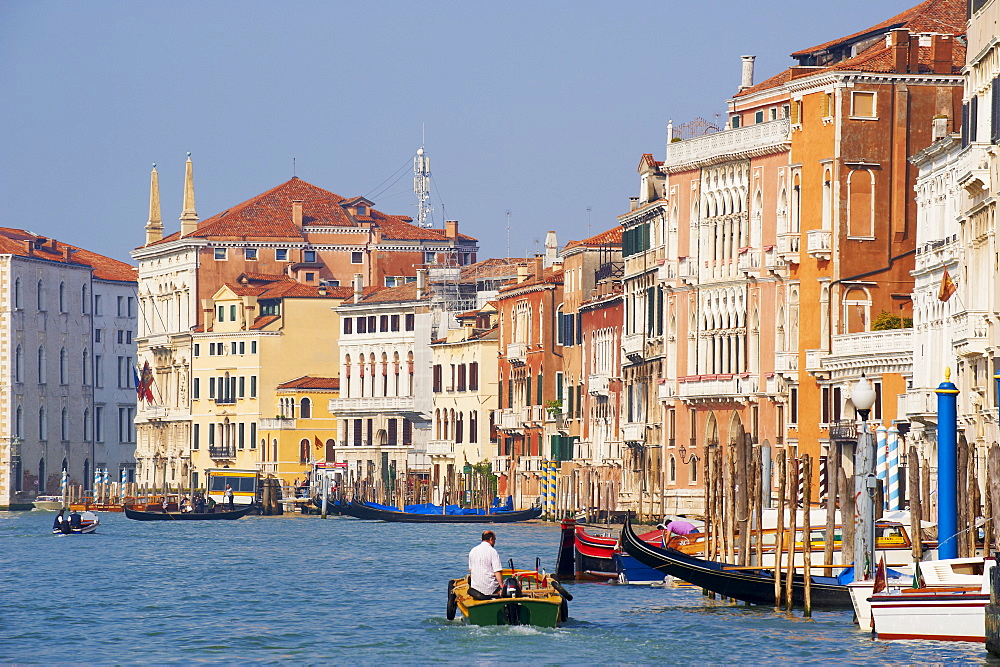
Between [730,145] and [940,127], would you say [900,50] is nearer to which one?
[940,127]

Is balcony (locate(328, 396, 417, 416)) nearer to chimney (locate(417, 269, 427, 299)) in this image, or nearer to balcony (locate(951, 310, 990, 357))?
chimney (locate(417, 269, 427, 299))

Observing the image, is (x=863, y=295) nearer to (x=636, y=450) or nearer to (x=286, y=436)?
(x=636, y=450)

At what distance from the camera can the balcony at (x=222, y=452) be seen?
97500 mm

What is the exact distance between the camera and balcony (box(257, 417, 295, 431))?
9469 centimetres

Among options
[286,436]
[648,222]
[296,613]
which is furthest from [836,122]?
[286,436]

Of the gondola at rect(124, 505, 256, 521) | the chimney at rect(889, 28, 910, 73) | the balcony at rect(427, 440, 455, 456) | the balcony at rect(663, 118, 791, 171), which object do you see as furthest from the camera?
the balcony at rect(427, 440, 455, 456)

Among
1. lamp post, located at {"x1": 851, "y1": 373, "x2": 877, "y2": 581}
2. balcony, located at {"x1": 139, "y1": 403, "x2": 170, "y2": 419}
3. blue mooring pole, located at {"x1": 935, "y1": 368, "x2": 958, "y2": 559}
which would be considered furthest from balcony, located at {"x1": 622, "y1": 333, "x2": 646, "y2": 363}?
balcony, located at {"x1": 139, "y1": 403, "x2": 170, "y2": 419}

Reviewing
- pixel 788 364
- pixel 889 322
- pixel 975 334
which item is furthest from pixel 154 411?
pixel 975 334

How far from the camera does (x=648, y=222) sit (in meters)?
62.5

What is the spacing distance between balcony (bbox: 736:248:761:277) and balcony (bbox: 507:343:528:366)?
2257 cm

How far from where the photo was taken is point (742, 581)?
30.6m

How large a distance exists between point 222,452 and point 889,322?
51824 millimetres

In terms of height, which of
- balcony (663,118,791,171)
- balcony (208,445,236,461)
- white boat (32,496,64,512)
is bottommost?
white boat (32,496,64,512)

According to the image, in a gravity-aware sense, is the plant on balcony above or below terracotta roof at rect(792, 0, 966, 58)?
below
